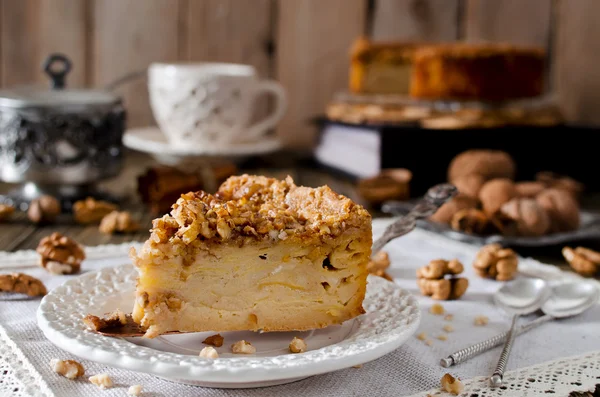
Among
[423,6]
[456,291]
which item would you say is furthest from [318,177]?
[456,291]

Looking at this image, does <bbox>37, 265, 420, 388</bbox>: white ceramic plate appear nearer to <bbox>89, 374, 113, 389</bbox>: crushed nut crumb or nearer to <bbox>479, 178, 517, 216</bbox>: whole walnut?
<bbox>89, 374, 113, 389</bbox>: crushed nut crumb

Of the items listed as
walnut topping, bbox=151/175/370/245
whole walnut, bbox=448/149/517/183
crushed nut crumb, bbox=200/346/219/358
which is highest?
walnut topping, bbox=151/175/370/245

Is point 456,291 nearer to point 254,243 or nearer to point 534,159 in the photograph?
point 254,243

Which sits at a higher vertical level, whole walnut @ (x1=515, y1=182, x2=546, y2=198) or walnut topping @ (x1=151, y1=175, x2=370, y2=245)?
walnut topping @ (x1=151, y1=175, x2=370, y2=245)

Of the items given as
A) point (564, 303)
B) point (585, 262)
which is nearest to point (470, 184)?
point (585, 262)

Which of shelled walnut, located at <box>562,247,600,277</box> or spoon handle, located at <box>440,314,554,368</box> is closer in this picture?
spoon handle, located at <box>440,314,554,368</box>

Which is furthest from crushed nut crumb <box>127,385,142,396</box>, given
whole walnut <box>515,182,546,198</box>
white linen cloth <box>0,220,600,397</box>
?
whole walnut <box>515,182,546,198</box>

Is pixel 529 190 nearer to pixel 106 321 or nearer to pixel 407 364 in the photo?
pixel 407 364
